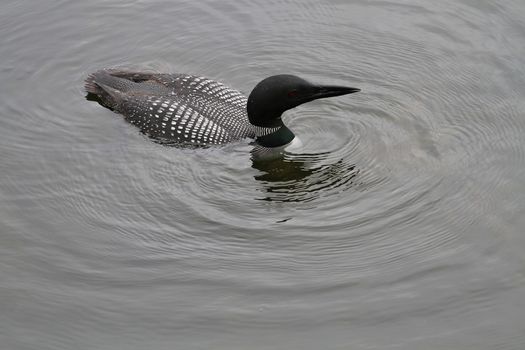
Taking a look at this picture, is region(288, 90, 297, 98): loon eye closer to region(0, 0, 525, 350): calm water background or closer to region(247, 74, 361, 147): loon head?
region(247, 74, 361, 147): loon head

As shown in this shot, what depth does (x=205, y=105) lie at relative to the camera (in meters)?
6.48

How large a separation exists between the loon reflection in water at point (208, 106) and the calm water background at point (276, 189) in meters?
0.12

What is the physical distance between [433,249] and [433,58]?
Answer: 235 centimetres

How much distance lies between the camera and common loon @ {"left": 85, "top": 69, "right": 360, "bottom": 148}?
6.17 m

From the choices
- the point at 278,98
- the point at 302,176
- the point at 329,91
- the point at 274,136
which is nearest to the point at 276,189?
the point at 302,176

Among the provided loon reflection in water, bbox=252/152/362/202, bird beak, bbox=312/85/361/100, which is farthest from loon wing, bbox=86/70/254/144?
bird beak, bbox=312/85/361/100

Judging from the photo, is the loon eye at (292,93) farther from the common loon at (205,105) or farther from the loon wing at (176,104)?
the loon wing at (176,104)

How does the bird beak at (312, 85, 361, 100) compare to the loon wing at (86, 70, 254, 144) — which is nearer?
the bird beak at (312, 85, 361, 100)

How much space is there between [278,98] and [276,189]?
0.66 meters

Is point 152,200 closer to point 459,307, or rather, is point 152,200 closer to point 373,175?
point 373,175

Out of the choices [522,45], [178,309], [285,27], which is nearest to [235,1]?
[285,27]

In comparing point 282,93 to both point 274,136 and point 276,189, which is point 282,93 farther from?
point 276,189

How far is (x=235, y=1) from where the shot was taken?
8.01 m

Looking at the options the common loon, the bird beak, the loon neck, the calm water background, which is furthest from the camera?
the loon neck
